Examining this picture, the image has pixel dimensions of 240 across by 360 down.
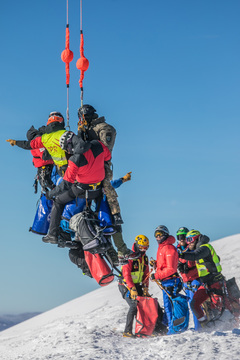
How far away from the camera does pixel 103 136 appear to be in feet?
26.6

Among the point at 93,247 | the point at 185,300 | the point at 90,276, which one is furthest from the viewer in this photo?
the point at 185,300

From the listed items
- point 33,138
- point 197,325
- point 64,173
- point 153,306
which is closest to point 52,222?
point 64,173

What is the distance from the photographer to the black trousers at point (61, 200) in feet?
26.1

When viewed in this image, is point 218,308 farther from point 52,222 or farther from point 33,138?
point 33,138

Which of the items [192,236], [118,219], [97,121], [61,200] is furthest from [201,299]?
[97,121]

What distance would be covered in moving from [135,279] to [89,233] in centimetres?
270

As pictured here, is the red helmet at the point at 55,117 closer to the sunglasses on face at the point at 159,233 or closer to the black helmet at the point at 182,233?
the sunglasses on face at the point at 159,233

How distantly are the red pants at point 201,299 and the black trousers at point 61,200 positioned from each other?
3.31 metres

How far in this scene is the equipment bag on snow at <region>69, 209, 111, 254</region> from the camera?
7754 millimetres

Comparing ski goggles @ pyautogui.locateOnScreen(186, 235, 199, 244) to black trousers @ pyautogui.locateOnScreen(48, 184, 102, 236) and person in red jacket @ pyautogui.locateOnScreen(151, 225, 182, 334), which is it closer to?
person in red jacket @ pyautogui.locateOnScreen(151, 225, 182, 334)

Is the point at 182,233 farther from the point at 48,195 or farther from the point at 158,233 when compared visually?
the point at 48,195

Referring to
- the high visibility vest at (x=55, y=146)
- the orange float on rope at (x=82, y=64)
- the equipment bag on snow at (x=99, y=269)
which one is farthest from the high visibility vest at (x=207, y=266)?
the orange float on rope at (x=82, y=64)

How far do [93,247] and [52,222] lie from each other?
83cm

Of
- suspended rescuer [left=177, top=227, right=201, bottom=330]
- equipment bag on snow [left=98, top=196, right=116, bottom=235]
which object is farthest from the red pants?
equipment bag on snow [left=98, top=196, right=116, bottom=235]
